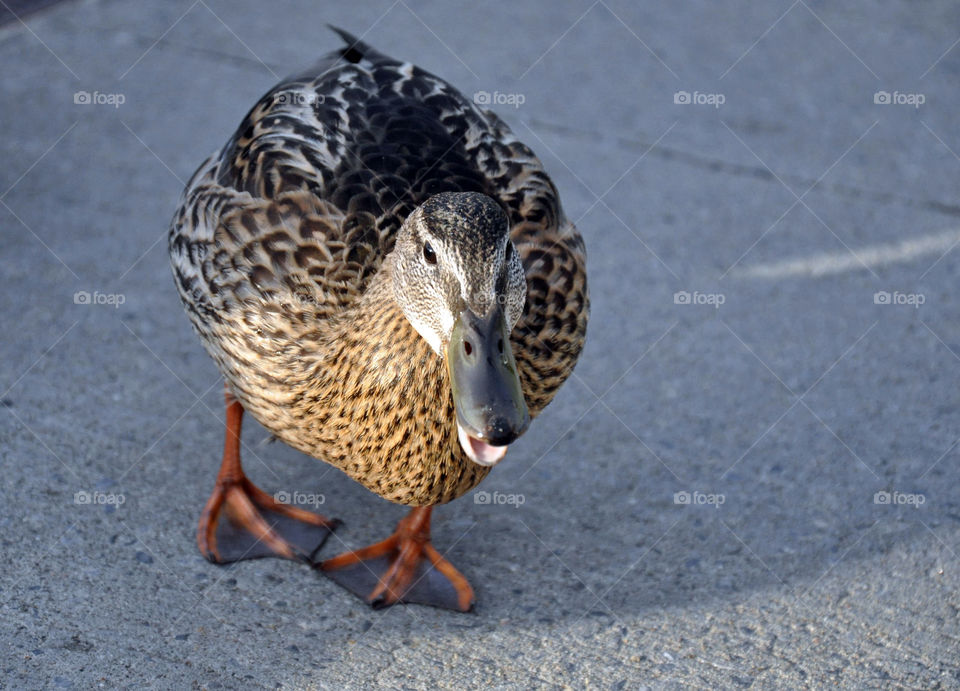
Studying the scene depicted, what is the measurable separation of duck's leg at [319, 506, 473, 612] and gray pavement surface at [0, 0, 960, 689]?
0.05 m

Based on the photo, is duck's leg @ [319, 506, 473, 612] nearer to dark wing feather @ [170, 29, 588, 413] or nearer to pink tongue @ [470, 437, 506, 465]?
dark wing feather @ [170, 29, 588, 413]

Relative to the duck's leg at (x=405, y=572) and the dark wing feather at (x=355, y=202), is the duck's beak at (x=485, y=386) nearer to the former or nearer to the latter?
the dark wing feather at (x=355, y=202)

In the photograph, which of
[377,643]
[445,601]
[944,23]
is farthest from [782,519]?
[944,23]

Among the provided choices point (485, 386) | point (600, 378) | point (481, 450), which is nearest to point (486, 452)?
point (481, 450)

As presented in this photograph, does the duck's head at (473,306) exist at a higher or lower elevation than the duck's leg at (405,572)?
higher

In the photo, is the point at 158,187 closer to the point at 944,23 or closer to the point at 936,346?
the point at 936,346

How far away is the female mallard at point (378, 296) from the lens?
8.64 ft

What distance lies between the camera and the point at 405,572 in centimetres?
341

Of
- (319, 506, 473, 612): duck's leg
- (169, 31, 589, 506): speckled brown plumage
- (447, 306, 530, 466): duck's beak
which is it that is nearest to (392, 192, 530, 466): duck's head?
(447, 306, 530, 466): duck's beak

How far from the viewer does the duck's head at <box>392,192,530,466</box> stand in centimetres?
248

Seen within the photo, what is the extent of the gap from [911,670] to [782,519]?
747mm

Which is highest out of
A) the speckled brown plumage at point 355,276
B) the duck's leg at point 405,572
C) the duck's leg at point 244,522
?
the speckled brown plumage at point 355,276

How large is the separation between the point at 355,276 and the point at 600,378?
1524 millimetres

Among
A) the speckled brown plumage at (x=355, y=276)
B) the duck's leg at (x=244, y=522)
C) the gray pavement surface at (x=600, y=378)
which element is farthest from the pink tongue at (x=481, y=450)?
the duck's leg at (x=244, y=522)
